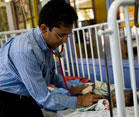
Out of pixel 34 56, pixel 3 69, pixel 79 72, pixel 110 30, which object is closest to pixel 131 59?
pixel 110 30

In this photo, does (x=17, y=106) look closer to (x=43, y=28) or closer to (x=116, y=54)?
(x=43, y=28)

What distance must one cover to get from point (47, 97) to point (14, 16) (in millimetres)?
5332

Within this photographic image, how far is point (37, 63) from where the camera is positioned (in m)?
0.99

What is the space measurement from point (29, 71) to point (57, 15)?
34 centimetres

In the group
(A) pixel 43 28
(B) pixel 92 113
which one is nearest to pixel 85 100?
(B) pixel 92 113

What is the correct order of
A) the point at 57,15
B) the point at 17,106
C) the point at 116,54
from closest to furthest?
the point at 116,54 → the point at 57,15 → the point at 17,106

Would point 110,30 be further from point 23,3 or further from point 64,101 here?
point 23,3

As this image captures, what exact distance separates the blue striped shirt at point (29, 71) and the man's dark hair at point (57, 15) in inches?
5.0

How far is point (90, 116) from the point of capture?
108 centimetres

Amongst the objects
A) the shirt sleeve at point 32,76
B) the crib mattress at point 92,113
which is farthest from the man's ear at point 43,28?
the crib mattress at point 92,113

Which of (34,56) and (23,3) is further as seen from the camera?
(23,3)

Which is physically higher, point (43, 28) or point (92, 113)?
point (43, 28)

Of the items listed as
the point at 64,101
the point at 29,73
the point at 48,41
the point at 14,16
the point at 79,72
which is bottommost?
the point at 79,72

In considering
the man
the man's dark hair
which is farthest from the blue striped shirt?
the man's dark hair
